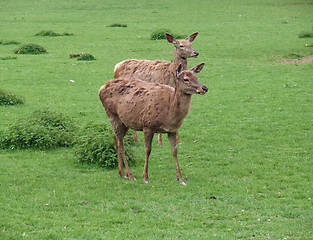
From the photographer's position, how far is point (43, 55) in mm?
26828

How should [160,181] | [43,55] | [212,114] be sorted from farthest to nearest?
[43,55], [212,114], [160,181]

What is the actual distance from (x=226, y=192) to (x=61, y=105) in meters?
8.93

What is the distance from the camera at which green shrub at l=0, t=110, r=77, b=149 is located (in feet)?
42.8

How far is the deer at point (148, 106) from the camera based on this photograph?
10.4m

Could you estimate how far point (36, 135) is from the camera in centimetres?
1306

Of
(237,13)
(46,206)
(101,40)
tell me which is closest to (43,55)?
(101,40)

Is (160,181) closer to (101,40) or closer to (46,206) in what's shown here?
(46,206)

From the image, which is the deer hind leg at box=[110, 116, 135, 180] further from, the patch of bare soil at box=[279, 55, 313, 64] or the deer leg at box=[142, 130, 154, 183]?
the patch of bare soil at box=[279, 55, 313, 64]

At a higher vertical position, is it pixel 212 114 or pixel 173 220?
pixel 173 220

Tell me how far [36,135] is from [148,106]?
3778mm

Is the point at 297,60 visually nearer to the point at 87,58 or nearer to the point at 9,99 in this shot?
the point at 87,58

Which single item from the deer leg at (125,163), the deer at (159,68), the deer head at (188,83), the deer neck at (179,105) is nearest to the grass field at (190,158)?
the deer leg at (125,163)

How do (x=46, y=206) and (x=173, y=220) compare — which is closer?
(x=173, y=220)

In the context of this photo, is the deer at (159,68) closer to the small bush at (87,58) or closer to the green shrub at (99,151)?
the green shrub at (99,151)
